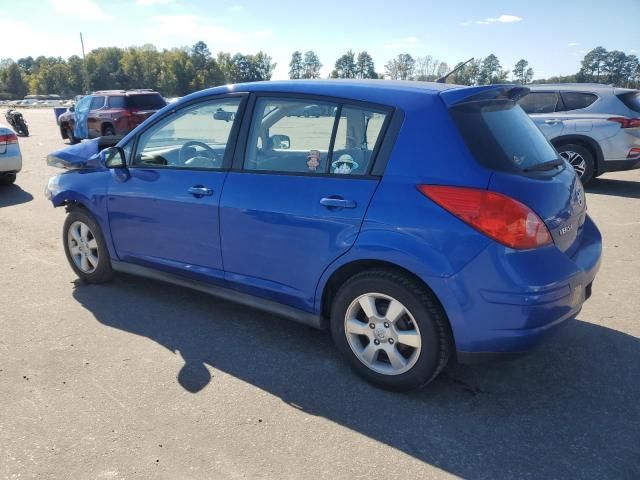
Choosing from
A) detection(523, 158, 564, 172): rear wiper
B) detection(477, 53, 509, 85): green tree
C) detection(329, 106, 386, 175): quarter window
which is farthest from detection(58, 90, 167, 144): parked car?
detection(523, 158, 564, 172): rear wiper

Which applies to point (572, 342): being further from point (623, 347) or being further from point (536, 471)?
point (536, 471)

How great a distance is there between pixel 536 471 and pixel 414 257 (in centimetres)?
114

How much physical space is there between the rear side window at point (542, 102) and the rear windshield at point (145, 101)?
11.3 m

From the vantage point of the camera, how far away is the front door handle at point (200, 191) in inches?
141

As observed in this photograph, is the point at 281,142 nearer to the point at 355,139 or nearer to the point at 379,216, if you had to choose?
the point at 355,139

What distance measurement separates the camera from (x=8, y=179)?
31.7 feet

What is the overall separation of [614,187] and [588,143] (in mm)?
1143

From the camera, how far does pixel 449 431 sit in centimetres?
269

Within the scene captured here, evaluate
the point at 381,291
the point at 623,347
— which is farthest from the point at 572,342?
the point at 381,291

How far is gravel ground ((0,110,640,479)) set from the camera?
8.10ft

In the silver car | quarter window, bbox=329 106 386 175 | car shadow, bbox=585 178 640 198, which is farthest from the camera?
car shadow, bbox=585 178 640 198

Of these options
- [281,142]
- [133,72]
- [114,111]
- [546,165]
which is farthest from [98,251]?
[133,72]

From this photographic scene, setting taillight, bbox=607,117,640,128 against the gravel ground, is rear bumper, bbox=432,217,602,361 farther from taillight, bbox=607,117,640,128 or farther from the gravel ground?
taillight, bbox=607,117,640,128

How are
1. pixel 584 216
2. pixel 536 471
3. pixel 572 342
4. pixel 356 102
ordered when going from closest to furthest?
pixel 536 471 → pixel 356 102 → pixel 584 216 → pixel 572 342
